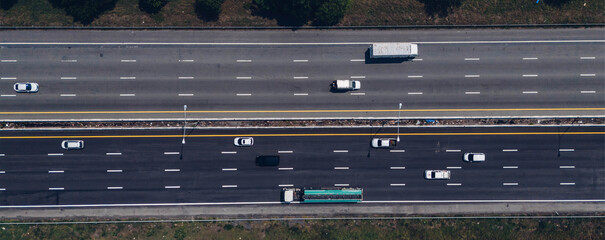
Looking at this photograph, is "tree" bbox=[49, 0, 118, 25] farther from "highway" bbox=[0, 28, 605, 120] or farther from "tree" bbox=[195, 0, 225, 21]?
"tree" bbox=[195, 0, 225, 21]

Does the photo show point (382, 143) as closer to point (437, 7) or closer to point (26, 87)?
point (437, 7)

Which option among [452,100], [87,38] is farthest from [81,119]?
[452,100]

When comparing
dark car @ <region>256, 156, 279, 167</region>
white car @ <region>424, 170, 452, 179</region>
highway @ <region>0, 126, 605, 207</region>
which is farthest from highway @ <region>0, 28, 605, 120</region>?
white car @ <region>424, 170, 452, 179</region>

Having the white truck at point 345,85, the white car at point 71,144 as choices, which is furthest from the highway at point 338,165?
the white truck at point 345,85

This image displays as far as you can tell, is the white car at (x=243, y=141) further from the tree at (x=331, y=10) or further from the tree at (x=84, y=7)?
the tree at (x=84, y=7)

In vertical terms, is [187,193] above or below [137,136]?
below

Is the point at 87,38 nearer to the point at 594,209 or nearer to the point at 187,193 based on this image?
the point at 187,193
